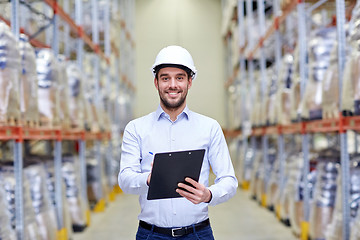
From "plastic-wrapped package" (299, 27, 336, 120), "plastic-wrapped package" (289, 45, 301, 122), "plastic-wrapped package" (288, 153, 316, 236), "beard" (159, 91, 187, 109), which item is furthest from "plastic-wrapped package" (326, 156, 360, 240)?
"beard" (159, 91, 187, 109)

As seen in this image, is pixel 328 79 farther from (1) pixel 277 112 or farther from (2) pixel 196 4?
(2) pixel 196 4

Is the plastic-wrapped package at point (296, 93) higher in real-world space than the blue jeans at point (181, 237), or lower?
higher

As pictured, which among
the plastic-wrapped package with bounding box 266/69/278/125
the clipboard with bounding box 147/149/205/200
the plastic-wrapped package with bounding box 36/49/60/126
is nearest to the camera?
the clipboard with bounding box 147/149/205/200

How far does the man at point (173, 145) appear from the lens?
2.14 m

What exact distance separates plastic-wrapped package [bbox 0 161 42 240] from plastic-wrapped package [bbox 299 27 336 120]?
10.0 ft

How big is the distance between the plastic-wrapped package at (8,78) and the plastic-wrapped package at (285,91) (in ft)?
12.6

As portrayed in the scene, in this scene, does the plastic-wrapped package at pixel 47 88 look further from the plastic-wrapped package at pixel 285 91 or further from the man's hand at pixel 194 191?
the man's hand at pixel 194 191

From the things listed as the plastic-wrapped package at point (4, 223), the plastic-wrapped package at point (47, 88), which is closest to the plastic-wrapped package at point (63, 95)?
the plastic-wrapped package at point (47, 88)

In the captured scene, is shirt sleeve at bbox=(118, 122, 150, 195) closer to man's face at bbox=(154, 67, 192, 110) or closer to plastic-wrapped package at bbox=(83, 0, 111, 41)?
man's face at bbox=(154, 67, 192, 110)

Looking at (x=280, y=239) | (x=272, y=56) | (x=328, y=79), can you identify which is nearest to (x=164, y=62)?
(x=328, y=79)

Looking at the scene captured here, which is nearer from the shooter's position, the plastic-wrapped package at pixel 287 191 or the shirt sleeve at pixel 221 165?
the shirt sleeve at pixel 221 165

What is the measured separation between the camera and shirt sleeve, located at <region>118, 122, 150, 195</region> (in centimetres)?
207

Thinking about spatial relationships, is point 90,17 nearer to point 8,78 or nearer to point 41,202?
point 41,202

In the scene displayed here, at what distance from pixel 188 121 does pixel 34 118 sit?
3.01 meters
